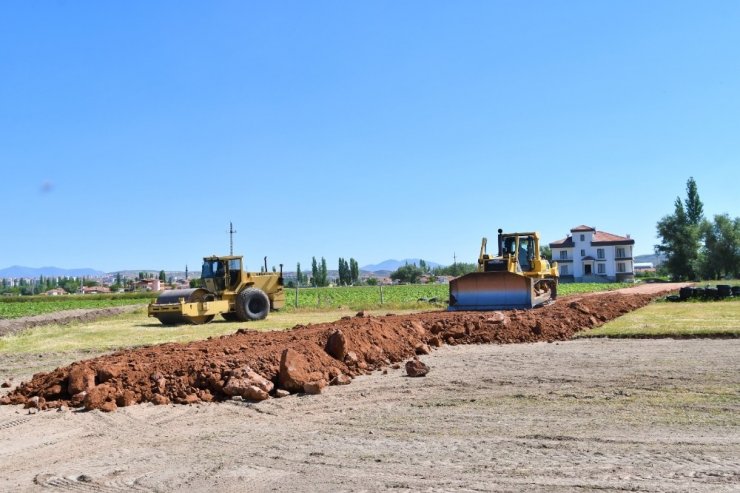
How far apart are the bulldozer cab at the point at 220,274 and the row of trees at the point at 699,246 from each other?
62.0m

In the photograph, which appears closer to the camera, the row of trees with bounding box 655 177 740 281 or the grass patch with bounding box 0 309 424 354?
the grass patch with bounding box 0 309 424 354

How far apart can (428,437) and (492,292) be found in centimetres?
1496

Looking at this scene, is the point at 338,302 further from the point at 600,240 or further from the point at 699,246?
the point at 600,240

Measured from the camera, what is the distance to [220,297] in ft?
82.8

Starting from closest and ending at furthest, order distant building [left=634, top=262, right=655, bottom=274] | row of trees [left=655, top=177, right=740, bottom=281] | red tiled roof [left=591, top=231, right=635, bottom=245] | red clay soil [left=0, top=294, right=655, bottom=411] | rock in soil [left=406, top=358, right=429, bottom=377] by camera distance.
A: 1. red clay soil [left=0, top=294, right=655, bottom=411]
2. rock in soil [left=406, top=358, right=429, bottom=377]
3. row of trees [left=655, top=177, right=740, bottom=281]
4. red tiled roof [left=591, top=231, right=635, bottom=245]
5. distant building [left=634, top=262, right=655, bottom=274]

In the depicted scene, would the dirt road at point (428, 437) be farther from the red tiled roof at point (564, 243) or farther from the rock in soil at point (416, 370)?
the red tiled roof at point (564, 243)

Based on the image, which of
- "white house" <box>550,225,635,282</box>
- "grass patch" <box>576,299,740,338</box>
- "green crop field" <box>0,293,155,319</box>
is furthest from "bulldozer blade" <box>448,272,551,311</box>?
"white house" <box>550,225,635,282</box>

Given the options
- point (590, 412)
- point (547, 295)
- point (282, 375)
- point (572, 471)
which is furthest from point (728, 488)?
point (547, 295)

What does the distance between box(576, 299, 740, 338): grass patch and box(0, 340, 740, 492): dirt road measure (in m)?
4.11

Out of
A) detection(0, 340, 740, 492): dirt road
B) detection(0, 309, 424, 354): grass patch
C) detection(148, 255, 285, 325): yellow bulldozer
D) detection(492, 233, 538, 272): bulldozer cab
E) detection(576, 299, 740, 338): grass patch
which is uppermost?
detection(492, 233, 538, 272): bulldozer cab

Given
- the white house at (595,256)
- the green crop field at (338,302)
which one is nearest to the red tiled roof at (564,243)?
the white house at (595,256)

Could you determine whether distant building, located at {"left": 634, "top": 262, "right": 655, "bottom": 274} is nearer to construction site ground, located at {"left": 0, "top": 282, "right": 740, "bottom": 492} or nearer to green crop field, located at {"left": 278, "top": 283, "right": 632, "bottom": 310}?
green crop field, located at {"left": 278, "top": 283, "right": 632, "bottom": 310}

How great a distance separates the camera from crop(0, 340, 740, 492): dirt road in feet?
20.5

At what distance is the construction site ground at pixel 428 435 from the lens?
246 inches
